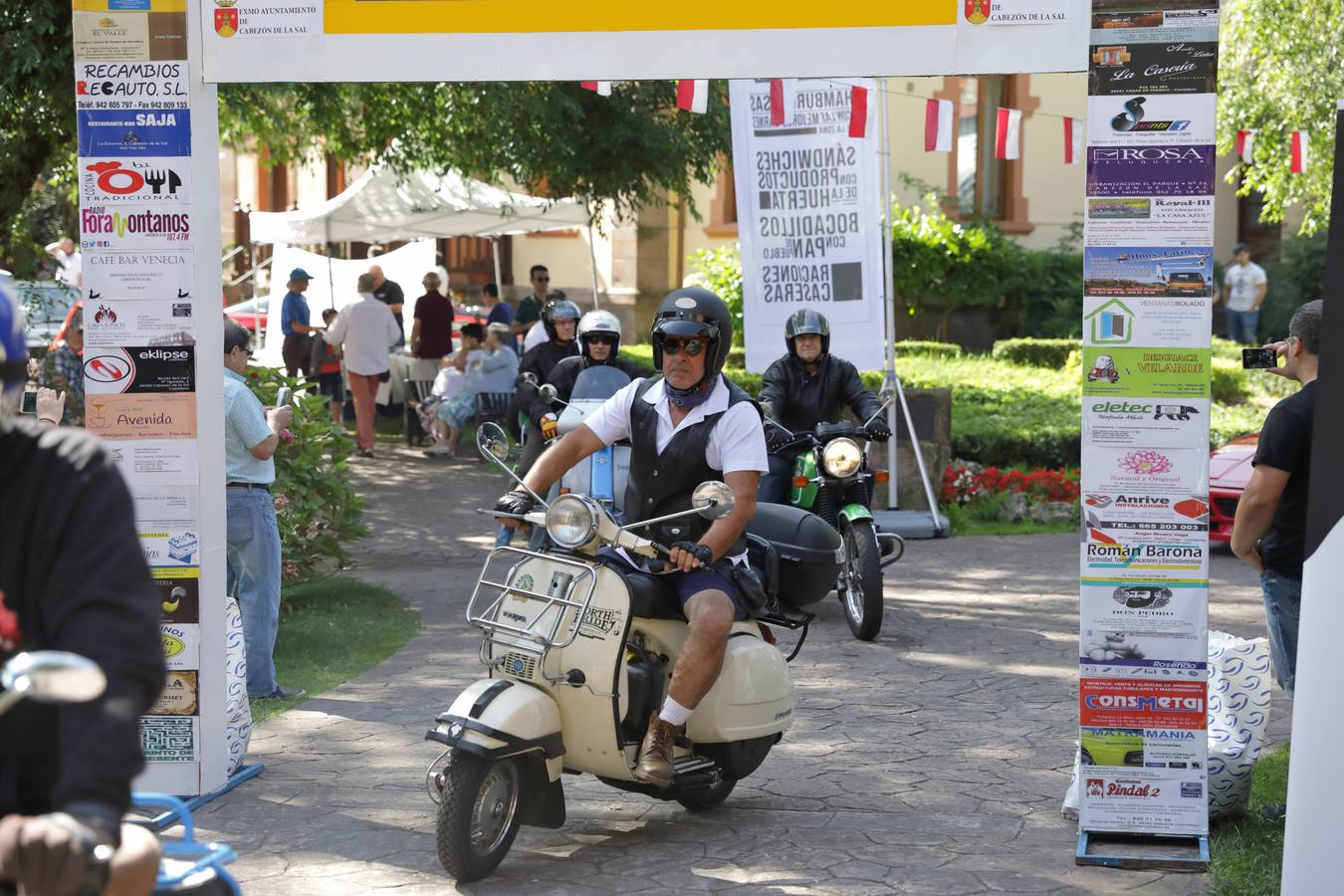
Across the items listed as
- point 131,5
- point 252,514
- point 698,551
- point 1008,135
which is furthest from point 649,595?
point 1008,135

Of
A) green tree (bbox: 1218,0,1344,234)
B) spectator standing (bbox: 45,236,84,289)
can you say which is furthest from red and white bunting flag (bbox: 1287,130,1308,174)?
spectator standing (bbox: 45,236,84,289)

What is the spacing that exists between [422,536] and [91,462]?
423 inches

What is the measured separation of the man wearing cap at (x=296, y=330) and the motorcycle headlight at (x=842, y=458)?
34.8ft

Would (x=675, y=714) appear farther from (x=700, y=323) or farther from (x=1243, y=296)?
(x=1243, y=296)

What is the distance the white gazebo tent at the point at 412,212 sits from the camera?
19906 millimetres

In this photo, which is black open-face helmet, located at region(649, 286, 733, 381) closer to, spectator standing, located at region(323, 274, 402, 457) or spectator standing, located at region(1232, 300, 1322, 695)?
spectator standing, located at region(1232, 300, 1322, 695)

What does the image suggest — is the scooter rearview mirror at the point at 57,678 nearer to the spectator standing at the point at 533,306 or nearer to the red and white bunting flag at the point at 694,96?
the red and white bunting flag at the point at 694,96

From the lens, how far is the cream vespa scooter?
17.2ft

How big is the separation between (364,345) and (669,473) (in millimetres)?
12248

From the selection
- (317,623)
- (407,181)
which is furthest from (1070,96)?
(317,623)

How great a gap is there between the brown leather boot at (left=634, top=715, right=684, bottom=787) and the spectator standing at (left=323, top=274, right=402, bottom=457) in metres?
12.6

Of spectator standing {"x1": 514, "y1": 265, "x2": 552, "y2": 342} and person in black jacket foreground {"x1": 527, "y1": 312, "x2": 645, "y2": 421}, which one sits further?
spectator standing {"x1": 514, "y1": 265, "x2": 552, "y2": 342}

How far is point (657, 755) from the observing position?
560 cm

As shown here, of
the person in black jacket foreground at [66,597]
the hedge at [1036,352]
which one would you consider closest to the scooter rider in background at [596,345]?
the person in black jacket foreground at [66,597]
